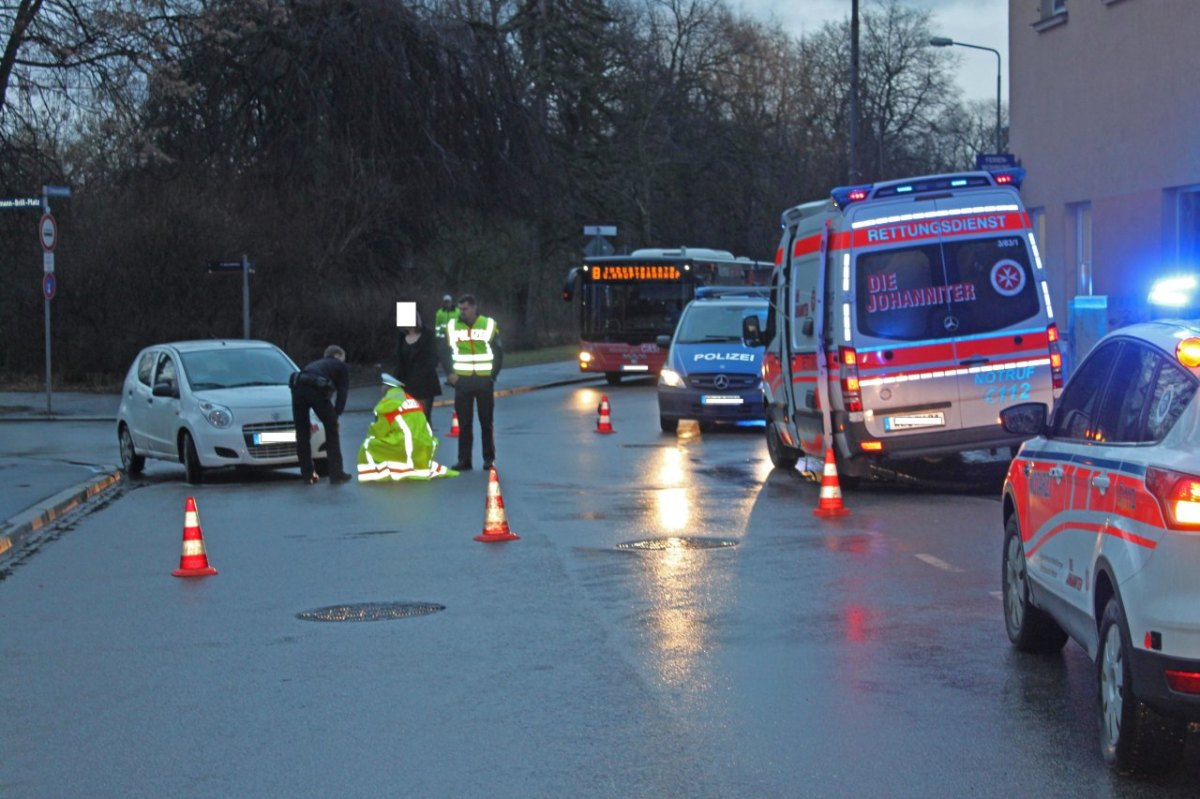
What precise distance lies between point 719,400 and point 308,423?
741 cm

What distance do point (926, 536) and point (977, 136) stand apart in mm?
83776

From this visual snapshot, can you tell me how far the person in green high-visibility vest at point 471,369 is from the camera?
63.9 feet

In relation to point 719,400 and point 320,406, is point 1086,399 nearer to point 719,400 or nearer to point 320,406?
point 320,406

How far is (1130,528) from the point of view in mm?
6211

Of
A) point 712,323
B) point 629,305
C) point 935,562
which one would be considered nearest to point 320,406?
point 935,562

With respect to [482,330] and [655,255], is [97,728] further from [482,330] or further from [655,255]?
[655,255]

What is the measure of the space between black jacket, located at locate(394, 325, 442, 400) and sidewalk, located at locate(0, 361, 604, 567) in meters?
3.53

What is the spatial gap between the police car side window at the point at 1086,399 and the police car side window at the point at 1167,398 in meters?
0.62

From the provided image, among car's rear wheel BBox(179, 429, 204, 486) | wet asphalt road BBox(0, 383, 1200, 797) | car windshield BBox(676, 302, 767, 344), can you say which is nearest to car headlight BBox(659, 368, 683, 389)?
car windshield BBox(676, 302, 767, 344)

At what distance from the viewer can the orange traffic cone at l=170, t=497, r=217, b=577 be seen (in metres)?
12.0

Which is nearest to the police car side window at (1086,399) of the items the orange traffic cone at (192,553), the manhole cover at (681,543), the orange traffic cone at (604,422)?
the manhole cover at (681,543)

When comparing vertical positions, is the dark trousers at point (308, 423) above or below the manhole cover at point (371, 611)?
above

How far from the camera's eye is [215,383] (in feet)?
66.6

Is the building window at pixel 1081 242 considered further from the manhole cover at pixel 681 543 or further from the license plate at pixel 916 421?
the manhole cover at pixel 681 543
